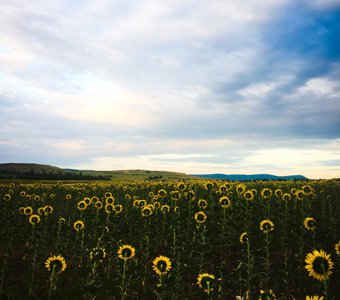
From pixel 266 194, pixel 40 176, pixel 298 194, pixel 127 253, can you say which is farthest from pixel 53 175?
pixel 127 253

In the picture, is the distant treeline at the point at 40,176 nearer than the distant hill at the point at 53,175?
Yes

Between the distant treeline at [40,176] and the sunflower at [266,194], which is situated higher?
the sunflower at [266,194]

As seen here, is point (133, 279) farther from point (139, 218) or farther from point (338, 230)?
point (338, 230)

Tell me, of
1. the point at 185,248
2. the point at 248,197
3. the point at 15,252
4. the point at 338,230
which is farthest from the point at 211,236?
the point at 15,252

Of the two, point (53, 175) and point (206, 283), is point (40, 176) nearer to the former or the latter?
point (53, 175)

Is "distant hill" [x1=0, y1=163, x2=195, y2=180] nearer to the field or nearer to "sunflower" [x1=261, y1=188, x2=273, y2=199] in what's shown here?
the field

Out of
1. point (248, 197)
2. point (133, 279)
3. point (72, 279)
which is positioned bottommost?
point (72, 279)

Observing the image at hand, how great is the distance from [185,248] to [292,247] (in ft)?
12.3

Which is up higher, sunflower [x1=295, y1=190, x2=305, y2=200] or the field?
sunflower [x1=295, y1=190, x2=305, y2=200]

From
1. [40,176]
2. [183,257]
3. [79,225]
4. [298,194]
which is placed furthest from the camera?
[40,176]

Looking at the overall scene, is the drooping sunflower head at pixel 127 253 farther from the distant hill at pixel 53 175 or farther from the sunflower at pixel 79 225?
the distant hill at pixel 53 175

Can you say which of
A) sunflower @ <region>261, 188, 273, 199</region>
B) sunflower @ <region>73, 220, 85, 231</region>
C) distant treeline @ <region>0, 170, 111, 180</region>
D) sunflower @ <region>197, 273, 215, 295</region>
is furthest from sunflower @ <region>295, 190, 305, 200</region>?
distant treeline @ <region>0, 170, 111, 180</region>

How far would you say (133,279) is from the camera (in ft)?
19.8

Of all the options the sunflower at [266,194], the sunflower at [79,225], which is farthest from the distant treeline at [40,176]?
the sunflower at [266,194]
